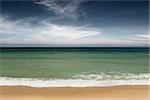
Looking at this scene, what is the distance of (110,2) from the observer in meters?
4.78

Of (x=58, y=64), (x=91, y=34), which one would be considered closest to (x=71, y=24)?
(x=91, y=34)

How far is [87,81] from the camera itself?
3791 millimetres

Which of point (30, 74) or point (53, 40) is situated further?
point (53, 40)

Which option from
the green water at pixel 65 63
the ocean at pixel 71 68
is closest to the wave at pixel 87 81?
the ocean at pixel 71 68

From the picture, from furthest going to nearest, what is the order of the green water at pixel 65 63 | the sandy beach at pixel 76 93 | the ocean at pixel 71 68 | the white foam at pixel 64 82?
the green water at pixel 65 63, the ocean at pixel 71 68, the white foam at pixel 64 82, the sandy beach at pixel 76 93

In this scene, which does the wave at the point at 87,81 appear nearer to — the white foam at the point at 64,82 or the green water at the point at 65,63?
the white foam at the point at 64,82

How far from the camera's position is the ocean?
3771 millimetres

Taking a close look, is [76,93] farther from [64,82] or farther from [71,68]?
[71,68]

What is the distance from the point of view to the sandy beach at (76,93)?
2965 millimetres

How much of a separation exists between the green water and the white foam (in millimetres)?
212

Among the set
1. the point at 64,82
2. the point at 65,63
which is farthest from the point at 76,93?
the point at 65,63

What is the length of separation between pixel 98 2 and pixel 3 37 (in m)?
1.51

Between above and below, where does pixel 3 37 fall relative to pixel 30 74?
above

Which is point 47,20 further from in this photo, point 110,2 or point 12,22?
point 110,2
